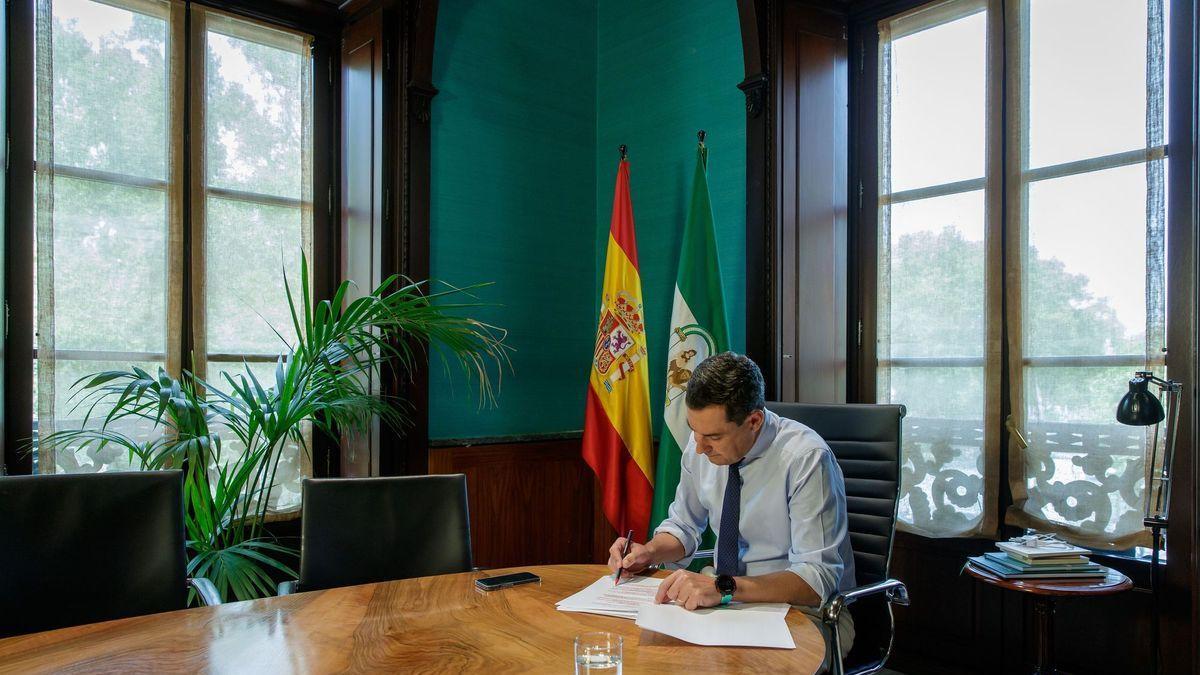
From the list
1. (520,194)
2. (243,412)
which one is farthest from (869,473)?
(520,194)

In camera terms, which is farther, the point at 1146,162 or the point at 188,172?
the point at 188,172

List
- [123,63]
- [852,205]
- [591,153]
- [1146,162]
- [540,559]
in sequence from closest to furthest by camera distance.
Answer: [1146,162] → [123,63] → [852,205] → [540,559] → [591,153]

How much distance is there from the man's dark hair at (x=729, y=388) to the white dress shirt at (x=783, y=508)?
0.37ft

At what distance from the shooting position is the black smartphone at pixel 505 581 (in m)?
1.74

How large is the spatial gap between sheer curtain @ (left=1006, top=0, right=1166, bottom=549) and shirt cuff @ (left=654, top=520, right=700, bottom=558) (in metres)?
1.26

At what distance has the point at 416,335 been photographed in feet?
9.99

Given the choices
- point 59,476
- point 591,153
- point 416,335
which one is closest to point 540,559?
point 416,335

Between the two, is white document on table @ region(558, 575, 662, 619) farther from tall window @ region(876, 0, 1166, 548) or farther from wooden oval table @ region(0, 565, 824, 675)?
tall window @ region(876, 0, 1166, 548)

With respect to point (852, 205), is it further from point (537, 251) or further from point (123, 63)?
point (123, 63)

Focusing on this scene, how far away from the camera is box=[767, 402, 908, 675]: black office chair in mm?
2066

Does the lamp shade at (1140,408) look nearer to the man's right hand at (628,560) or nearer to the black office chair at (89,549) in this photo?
the man's right hand at (628,560)

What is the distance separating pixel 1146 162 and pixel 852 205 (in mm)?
990

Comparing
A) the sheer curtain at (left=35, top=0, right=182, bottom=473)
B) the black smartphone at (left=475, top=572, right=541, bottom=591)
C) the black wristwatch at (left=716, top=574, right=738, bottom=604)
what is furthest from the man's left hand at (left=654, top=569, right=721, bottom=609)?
the sheer curtain at (left=35, top=0, right=182, bottom=473)

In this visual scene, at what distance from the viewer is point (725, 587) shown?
1.57 meters
